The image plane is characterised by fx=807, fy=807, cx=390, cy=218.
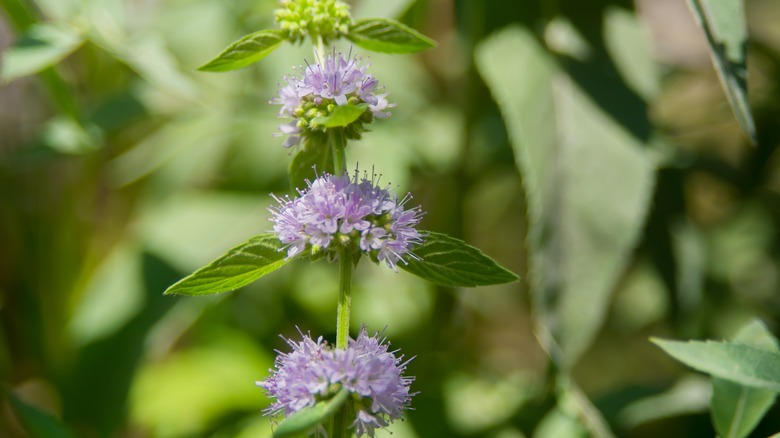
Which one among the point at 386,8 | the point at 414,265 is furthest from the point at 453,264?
the point at 386,8

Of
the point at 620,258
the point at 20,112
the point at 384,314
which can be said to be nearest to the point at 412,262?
the point at 620,258

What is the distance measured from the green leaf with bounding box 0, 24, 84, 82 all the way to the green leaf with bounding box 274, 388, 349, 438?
1.35 ft

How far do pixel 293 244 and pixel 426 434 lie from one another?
435mm

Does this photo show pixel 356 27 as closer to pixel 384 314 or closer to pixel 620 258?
pixel 620 258

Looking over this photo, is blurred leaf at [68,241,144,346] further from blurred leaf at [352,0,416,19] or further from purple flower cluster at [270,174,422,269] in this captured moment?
purple flower cluster at [270,174,422,269]

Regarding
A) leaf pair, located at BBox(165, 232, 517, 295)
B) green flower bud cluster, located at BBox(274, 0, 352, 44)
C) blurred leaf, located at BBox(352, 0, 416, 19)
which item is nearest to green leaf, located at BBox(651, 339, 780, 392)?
leaf pair, located at BBox(165, 232, 517, 295)

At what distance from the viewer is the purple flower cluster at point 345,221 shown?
0.40 metres

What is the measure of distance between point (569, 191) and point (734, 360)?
256 mm

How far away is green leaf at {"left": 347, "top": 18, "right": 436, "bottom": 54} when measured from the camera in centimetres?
44

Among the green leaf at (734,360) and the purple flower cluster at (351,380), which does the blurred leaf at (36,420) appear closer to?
the purple flower cluster at (351,380)

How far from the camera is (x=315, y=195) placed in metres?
0.40

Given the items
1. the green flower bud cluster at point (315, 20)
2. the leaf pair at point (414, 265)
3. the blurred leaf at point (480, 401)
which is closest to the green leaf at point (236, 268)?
the leaf pair at point (414, 265)

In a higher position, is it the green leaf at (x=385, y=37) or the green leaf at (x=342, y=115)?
the green leaf at (x=385, y=37)

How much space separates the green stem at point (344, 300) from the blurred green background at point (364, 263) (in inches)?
10.8
